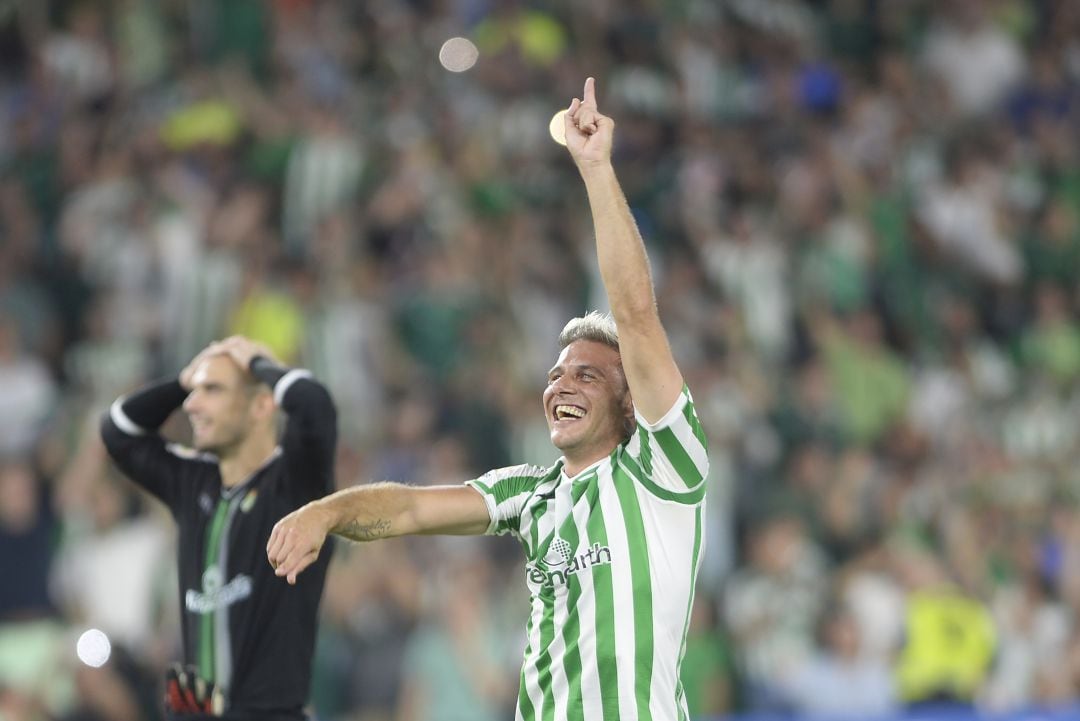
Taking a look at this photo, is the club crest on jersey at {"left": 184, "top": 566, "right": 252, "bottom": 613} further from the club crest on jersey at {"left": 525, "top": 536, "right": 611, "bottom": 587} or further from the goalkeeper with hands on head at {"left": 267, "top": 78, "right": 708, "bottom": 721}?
the club crest on jersey at {"left": 525, "top": 536, "right": 611, "bottom": 587}

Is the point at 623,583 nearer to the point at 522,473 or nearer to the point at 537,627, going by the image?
the point at 537,627

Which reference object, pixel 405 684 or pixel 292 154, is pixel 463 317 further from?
pixel 405 684

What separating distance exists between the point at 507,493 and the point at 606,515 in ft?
1.50

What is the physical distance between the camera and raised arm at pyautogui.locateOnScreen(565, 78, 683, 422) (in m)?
4.56

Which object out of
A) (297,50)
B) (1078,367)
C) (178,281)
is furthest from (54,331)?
(1078,367)

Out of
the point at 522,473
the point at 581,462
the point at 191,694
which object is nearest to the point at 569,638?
the point at 581,462

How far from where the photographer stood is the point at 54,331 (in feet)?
38.4

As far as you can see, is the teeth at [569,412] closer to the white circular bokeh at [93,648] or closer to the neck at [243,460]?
the neck at [243,460]

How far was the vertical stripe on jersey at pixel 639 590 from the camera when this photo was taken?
4.62m

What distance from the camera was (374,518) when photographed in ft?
16.2

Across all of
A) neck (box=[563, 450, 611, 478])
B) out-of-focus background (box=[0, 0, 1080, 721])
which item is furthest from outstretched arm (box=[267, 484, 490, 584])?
out-of-focus background (box=[0, 0, 1080, 721])

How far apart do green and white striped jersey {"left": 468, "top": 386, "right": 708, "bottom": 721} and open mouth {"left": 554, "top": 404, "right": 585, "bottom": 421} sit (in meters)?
0.15

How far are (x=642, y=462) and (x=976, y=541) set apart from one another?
25.7ft

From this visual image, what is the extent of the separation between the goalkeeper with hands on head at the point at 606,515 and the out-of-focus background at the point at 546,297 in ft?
13.5
